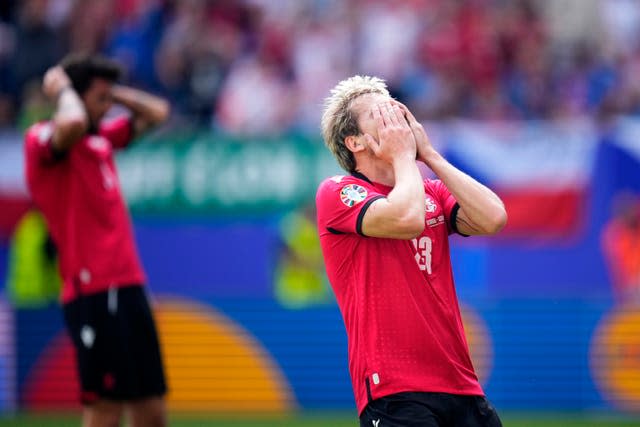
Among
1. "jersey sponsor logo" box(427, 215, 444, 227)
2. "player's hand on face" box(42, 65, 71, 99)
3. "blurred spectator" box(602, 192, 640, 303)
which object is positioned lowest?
"blurred spectator" box(602, 192, 640, 303)

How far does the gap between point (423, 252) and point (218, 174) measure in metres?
8.02

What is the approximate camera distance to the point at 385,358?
465cm

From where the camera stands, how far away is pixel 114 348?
6.58 meters

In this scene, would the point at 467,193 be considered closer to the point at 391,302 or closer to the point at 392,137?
Answer: the point at 392,137

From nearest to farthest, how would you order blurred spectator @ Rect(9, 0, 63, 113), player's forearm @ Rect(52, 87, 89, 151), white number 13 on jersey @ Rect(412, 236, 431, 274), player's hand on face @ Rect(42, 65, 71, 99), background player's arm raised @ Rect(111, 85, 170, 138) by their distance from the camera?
white number 13 on jersey @ Rect(412, 236, 431, 274), player's forearm @ Rect(52, 87, 89, 151), player's hand on face @ Rect(42, 65, 71, 99), background player's arm raised @ Rect(111, 85, 170, 138), blurred spectator @ Rect(9, 0, 63, 113)

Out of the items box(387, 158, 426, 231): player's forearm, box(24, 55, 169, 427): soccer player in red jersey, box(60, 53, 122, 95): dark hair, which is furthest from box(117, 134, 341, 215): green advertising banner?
box(387, 158, 426, 231): player's forearm

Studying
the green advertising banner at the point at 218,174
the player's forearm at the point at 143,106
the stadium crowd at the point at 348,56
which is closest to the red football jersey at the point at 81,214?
the player's forearm at the point at 143,106

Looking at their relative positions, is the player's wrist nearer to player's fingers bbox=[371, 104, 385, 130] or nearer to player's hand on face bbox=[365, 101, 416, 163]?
player's hand on face bbox=[365, 101, 416, 163]

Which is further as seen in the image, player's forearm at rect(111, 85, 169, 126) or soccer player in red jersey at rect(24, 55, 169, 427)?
player's forearm at rect(111, 85, 169, 126)

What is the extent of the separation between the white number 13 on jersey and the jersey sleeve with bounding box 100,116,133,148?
3088 millimetres

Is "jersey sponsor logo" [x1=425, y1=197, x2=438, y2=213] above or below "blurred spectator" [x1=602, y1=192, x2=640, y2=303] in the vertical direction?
above

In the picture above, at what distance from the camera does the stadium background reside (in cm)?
1116

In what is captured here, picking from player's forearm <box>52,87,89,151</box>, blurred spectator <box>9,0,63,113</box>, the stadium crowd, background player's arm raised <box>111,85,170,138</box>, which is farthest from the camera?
blurred spectator <box>9,0,63,113</box>

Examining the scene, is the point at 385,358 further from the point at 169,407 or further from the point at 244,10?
the point at 244,10
